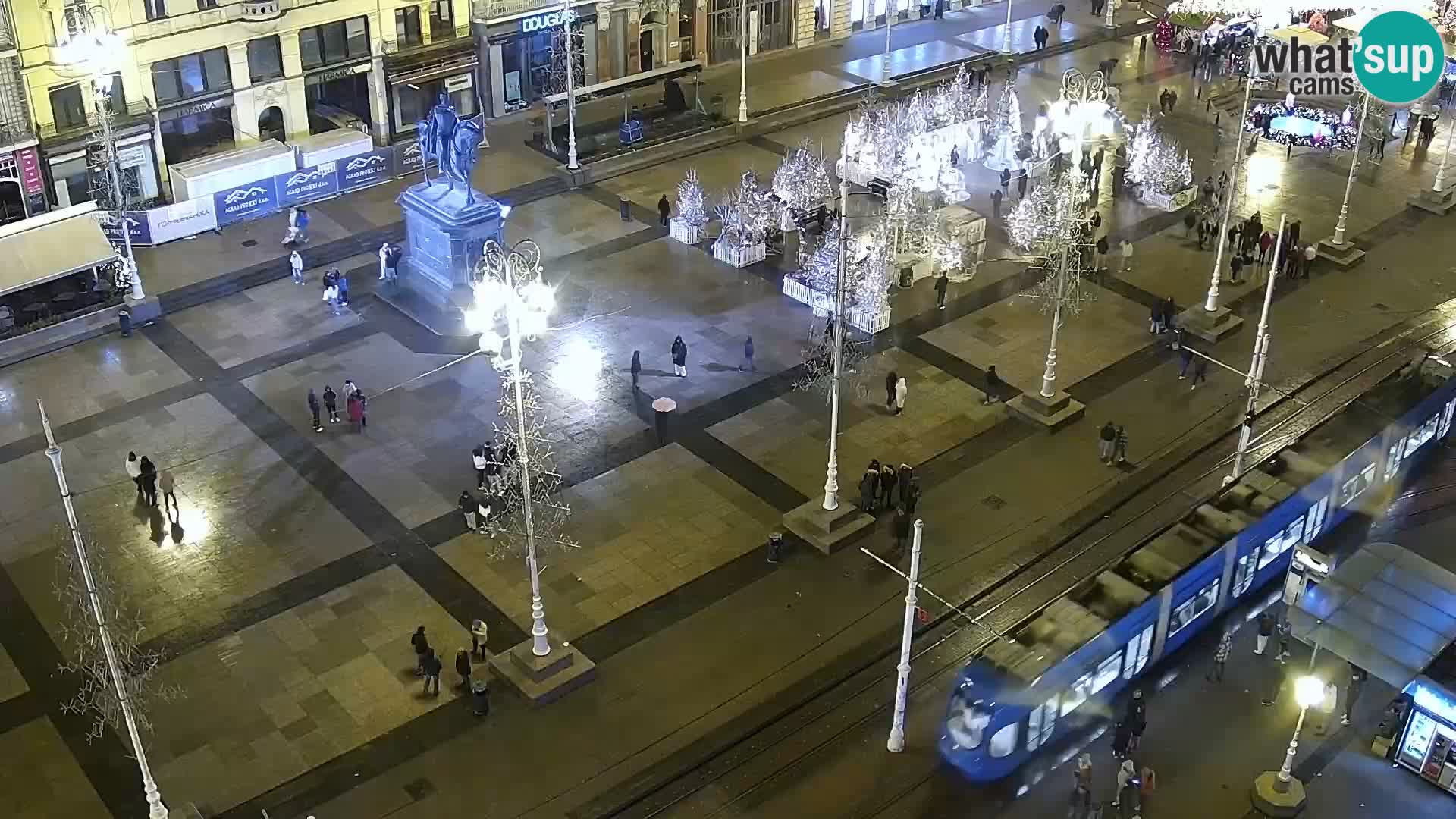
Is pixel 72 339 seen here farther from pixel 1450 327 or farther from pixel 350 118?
pixel 1450 327

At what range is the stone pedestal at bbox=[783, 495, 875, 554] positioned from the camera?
119 ft

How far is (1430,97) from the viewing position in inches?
2598

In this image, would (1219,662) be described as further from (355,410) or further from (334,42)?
(334,42)

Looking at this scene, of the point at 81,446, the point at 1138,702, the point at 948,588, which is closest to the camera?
the point at 1138,702

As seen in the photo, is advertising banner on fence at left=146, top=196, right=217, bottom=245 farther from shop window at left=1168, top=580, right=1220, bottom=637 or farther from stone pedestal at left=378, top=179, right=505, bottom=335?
shop window at left=1168, top=580, right=1220, bottom=637

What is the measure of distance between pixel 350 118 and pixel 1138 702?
39851 mm

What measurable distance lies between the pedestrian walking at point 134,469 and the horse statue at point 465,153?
13.8 m

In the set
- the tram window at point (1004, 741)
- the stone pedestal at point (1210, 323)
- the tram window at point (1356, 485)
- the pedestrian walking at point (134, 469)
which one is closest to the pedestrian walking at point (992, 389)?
the stone pedestal at point (1210, 323)

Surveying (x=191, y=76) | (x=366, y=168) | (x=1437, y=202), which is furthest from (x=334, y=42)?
(x=1437, y=202)

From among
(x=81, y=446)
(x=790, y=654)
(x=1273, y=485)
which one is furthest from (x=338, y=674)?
(x=1273, y=485)

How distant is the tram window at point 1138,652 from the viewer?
30.6 m

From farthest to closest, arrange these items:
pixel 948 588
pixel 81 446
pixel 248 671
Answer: pixel 81 446 → pixel 948 588 → pixel 248 671

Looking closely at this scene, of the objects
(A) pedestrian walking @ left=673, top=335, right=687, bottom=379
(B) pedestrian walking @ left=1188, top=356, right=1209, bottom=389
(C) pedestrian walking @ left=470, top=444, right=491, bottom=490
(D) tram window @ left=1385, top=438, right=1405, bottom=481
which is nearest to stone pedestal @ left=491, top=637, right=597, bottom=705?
(C) pedestrian walking @ left=470, top=444, right=491, bottom=490

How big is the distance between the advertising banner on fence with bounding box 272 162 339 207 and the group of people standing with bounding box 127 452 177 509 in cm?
1812
